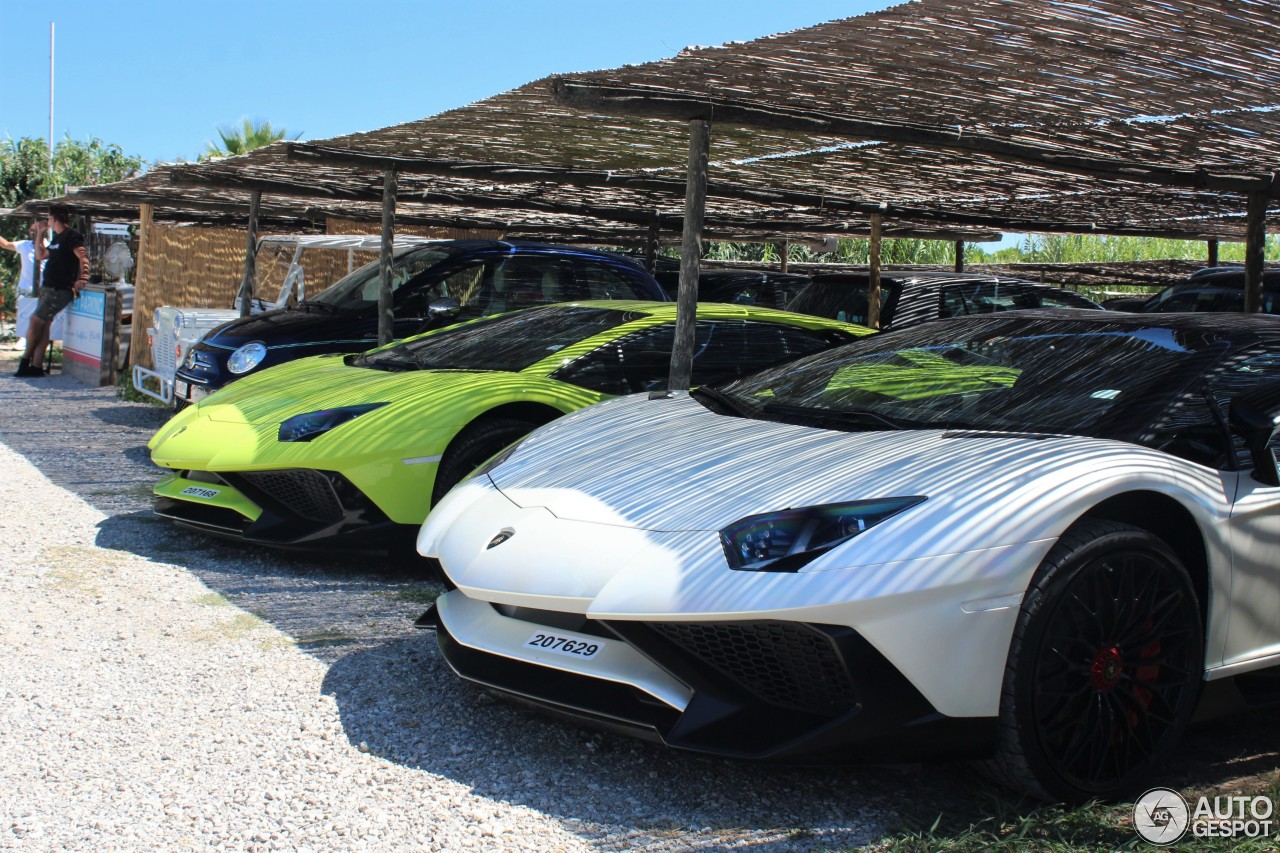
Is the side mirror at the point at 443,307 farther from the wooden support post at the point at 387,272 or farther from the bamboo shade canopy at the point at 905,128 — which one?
the bamboo shade canopy at the point at 905,128

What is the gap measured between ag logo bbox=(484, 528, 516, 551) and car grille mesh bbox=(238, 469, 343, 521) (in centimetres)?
187

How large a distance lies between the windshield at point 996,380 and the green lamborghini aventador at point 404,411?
0.69m

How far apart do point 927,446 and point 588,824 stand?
1357 mm

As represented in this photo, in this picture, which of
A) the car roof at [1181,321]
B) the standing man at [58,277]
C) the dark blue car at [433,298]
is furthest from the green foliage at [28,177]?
the car roof at [1181,321]

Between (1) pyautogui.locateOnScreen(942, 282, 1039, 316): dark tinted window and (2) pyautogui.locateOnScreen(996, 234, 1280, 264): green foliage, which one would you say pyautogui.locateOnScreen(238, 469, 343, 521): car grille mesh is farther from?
(2) pyautogui.locateOnScreen(996, 234, 1280, 264): green foliage

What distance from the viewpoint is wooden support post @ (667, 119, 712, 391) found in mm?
5953

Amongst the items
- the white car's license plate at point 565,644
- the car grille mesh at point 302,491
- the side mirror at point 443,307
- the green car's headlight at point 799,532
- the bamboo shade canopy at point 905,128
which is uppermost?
the bamboo shade canopy at point 905,128

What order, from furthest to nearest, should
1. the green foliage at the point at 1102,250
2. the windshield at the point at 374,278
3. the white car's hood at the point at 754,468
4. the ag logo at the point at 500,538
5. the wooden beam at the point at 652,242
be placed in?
1. the green foliage at the point at 1102,250
2. the wooden beam at the point at 652,242
3. the windshield at the point at 374,278
4. the ag logo at the point at 500,538
5. the white car's hood at the point at 754,468

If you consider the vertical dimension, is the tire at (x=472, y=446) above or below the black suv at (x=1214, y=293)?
below

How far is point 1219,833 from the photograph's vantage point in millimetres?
2973

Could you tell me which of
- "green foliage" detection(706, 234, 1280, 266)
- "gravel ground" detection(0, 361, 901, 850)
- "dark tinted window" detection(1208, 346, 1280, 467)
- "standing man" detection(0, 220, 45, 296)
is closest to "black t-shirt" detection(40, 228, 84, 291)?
"standing man" detection(0, 220, 45, 296)

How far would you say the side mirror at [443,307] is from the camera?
28.2 feet

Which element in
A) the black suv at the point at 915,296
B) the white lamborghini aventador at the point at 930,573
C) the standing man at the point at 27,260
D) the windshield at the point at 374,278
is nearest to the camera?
the white lamborghini aventador at the point at 930,573

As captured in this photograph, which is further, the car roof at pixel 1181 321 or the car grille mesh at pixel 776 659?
the car roof at pixel 1181 321
